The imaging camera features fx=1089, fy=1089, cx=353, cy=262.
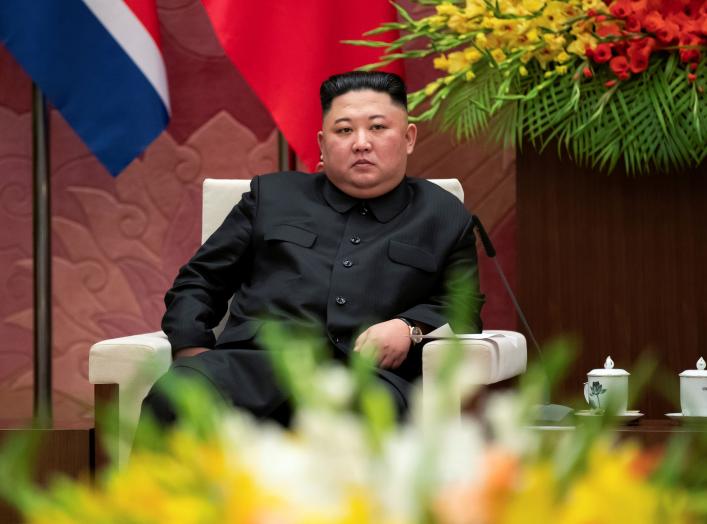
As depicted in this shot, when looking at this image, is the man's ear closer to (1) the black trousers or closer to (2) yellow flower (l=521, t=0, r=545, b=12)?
(2) yellow flower (l=521, t=0, r=545, b=12)

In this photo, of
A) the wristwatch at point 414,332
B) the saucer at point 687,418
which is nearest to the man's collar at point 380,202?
the wristwatch at point 414,332

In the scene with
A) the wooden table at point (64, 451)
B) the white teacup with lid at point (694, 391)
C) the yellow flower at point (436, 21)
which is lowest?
the wooden table at point (64, 451)

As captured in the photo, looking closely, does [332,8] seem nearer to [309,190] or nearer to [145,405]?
[309,190]

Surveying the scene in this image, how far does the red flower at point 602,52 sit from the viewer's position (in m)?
2.46

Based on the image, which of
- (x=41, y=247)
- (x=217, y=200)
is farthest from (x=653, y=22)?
(x=41, y=247)

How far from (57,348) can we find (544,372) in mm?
3273

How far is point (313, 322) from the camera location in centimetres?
226

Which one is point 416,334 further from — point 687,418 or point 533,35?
point 533,35

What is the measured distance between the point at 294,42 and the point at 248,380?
132cm

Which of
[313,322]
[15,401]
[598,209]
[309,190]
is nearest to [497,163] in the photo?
[598,209]

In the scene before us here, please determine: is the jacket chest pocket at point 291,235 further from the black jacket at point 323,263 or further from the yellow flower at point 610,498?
the yellow flower at point 610,498

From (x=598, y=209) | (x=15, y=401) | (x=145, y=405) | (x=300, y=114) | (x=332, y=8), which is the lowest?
(x=15, y=401)

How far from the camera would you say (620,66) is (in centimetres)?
246

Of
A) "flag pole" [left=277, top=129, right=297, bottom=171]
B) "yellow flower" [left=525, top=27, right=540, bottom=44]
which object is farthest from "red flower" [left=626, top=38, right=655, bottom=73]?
"flag pole" [left=277, top=129, right=297, bottom=171]
